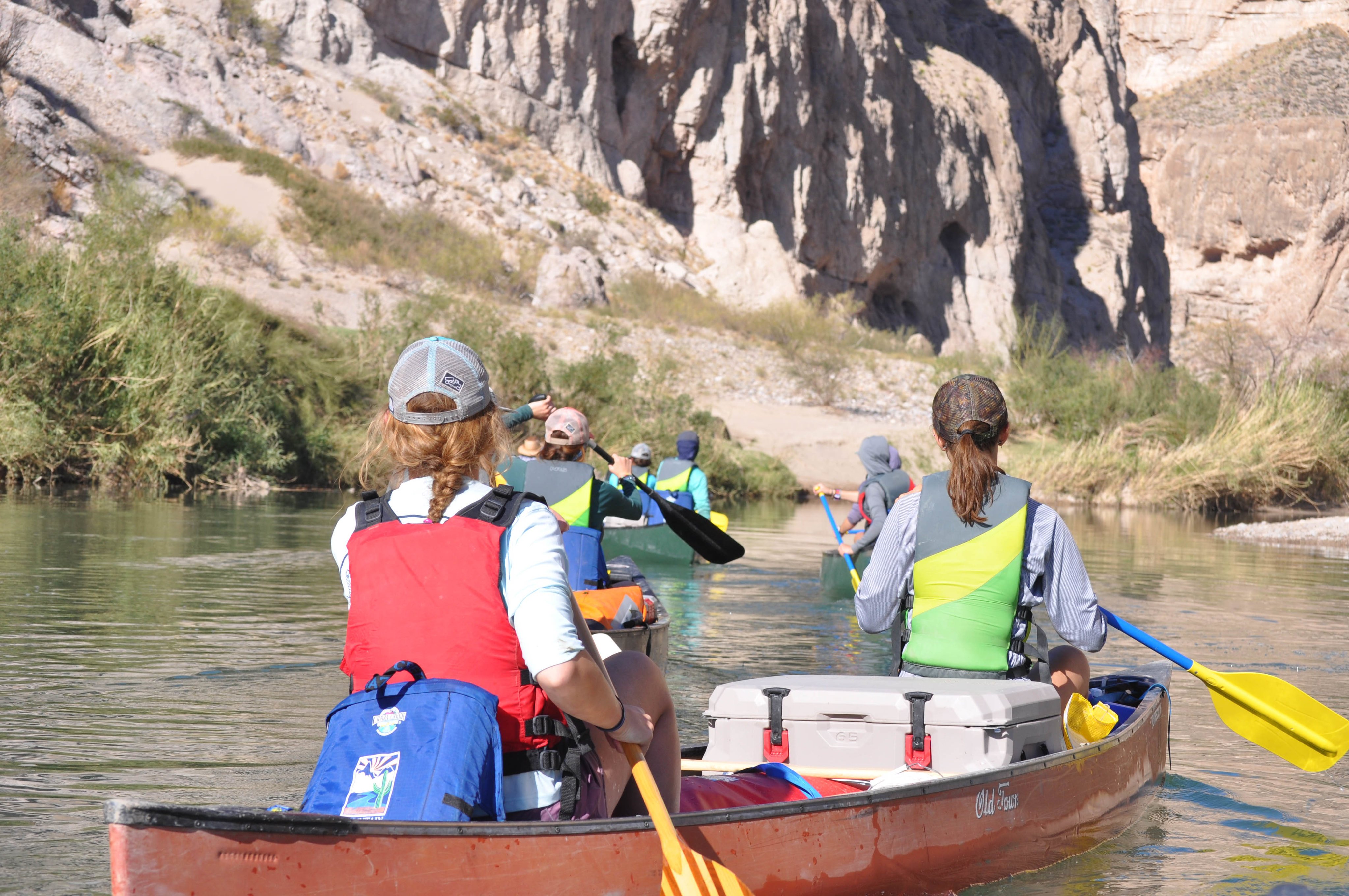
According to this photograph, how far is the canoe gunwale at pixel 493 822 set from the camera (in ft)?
7.80

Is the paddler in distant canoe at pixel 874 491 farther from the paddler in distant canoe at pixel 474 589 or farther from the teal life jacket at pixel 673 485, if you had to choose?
the paddler in distant canoe at pixel 474 589

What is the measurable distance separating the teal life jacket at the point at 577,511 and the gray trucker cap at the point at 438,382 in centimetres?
377

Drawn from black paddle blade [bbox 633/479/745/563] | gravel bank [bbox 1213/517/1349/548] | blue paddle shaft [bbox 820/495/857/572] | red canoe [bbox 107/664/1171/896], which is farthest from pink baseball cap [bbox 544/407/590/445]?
gravel bank [bbox 1213/517/1349/548]

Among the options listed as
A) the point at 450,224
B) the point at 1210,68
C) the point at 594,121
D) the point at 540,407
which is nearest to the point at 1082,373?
the point at 450,224

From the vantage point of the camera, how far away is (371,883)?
2617mm

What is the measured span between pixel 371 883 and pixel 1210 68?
78887 mm

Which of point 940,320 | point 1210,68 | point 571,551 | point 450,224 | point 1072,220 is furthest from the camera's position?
point 1210,68

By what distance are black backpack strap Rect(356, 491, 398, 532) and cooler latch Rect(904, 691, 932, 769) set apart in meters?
1.76

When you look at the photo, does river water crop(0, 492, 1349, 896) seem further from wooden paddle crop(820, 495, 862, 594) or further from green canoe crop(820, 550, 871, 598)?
wooden paddle crop(820, 495, 862, 594)

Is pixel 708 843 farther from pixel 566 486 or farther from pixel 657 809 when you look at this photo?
pixel 566 486

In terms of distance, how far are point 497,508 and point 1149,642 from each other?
11.1 feet

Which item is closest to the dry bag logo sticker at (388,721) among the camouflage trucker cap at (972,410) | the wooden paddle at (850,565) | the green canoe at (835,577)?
the camouflage trucker cap at (972,410)

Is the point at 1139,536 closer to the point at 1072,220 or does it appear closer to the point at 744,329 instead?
the point at 744,329

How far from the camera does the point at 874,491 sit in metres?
9.09
